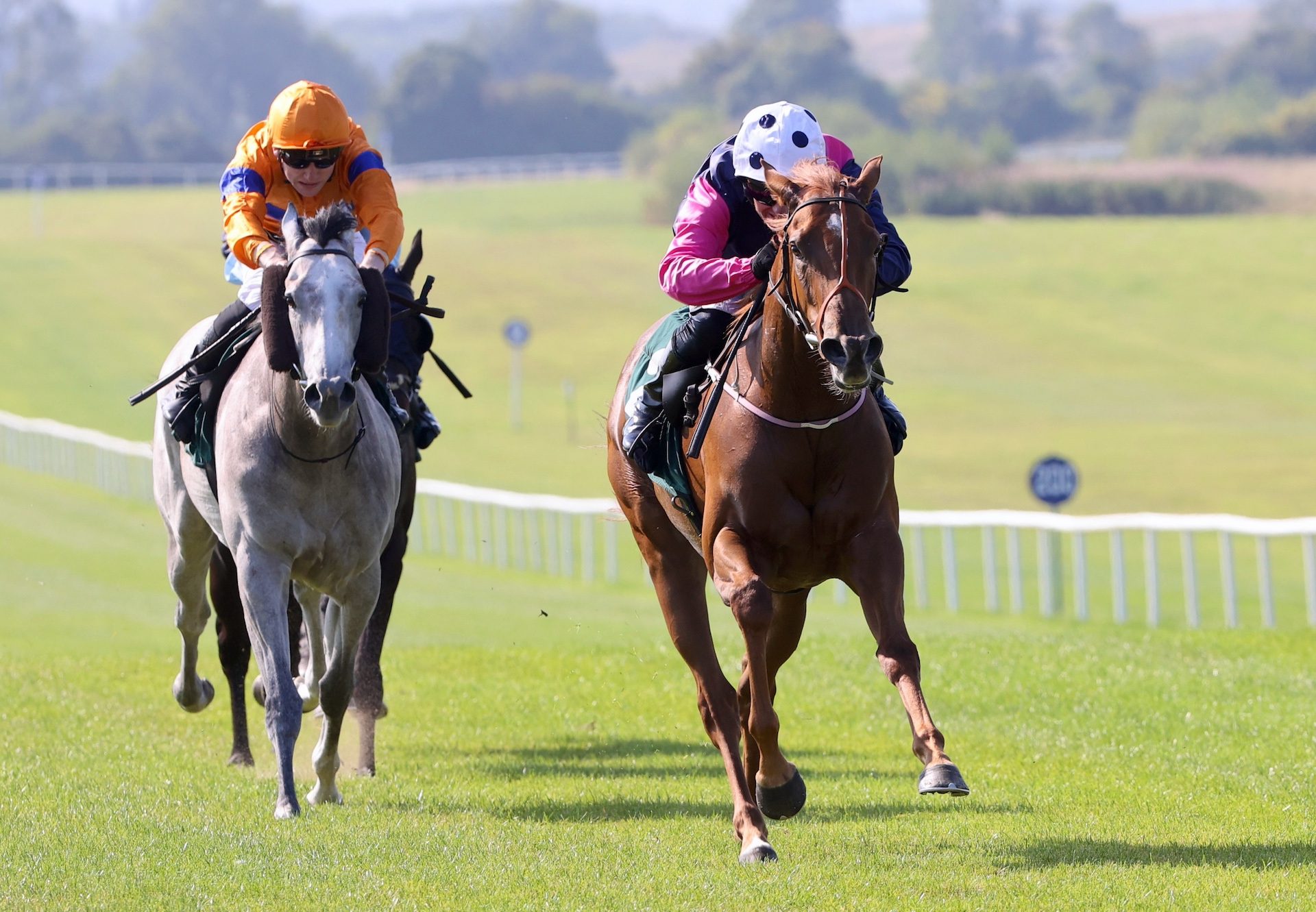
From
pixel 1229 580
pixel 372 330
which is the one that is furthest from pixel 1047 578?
pixel 372 330

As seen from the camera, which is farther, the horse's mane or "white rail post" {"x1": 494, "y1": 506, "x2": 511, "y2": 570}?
"white rail post" {"x1": 494, "y1": 506, "x2": 511, "y2": 570}

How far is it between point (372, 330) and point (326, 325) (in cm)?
24

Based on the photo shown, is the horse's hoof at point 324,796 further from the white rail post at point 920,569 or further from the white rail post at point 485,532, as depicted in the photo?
the white rail post at point 485,532

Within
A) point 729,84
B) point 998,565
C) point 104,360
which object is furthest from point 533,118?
point 998,565

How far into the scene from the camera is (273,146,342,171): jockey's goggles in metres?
8.40

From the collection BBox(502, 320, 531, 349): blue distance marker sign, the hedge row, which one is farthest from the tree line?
BBox(502, 320, 531, 349): blue distance marker sign

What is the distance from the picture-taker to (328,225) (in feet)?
25.4

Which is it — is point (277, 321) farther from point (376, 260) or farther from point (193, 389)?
point (193, 389)

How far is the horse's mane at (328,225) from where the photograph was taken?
7.73 meters

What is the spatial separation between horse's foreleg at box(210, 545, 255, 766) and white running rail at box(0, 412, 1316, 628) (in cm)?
195

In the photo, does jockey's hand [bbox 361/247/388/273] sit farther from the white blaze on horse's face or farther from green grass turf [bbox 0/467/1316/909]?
green grass turf [bbox 0/467/1316/909]

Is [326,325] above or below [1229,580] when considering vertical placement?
above

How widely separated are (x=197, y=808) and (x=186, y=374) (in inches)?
76.3

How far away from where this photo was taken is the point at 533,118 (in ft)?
424
